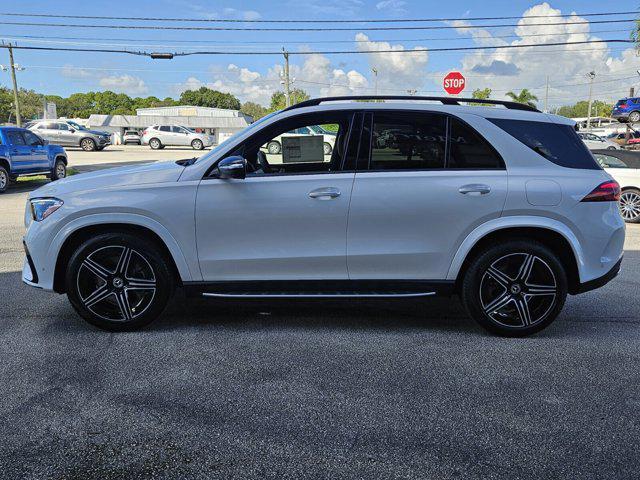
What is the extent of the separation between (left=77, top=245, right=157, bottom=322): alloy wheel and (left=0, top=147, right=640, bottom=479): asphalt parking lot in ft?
0.74

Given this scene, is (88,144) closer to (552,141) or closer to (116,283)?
(116,283)

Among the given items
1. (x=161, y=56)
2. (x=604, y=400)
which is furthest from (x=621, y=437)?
(x=161, y=56)

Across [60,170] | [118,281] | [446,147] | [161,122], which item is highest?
[161,122]

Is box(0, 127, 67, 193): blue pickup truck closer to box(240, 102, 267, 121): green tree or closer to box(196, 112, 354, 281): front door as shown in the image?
box(196, 112, 354, 281): front door

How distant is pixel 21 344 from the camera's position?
13.3 feet

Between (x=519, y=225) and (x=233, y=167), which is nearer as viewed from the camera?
(x=233, y=167)

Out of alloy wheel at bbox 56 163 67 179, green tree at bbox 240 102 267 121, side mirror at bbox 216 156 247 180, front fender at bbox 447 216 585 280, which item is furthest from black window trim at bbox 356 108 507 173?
green tree at bbox 240 102 267 121

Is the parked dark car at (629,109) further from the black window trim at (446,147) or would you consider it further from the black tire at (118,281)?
the black tire at (118,281)

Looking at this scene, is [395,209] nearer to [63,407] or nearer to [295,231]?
[295,231]

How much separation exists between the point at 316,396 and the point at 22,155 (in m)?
14.7

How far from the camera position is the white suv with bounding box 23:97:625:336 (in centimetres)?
408

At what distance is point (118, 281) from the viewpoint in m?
4.22

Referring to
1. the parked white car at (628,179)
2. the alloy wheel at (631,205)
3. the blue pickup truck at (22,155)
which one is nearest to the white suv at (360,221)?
the parked white car at (628,179)

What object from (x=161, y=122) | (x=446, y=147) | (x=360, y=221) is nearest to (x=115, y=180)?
(x=360, y=221)
